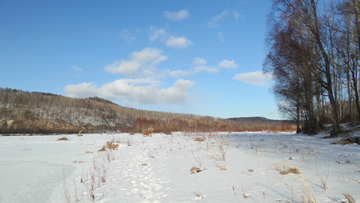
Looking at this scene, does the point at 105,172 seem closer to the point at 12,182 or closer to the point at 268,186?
the point at 12,182

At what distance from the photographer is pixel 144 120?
2972cm

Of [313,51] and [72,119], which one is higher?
[313,51]

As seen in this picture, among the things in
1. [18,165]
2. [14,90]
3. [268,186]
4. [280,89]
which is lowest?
[18,165]

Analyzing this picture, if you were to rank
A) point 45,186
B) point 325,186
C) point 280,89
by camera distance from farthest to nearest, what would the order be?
point 280,89
point 45,186
point 325,186

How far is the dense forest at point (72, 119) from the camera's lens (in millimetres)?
29109

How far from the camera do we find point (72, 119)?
141 feet

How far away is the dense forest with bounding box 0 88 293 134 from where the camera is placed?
2911cm

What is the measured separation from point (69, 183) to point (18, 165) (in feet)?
11.1

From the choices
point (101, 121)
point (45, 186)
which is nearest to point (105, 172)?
point (45, 186)

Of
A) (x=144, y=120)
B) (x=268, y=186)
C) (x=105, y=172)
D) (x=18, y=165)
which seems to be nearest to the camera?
(x=268, y=186)

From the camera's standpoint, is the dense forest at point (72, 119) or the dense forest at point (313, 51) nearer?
the dense forest at point (313, 51)

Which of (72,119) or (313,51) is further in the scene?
(72,119)

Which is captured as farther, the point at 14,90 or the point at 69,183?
the point at 14,90

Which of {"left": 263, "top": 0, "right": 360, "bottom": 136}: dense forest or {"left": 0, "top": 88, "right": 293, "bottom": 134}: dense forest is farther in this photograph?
{"left": 0, "top": 88, "right": 293, "bottom": 134}: dense forest
